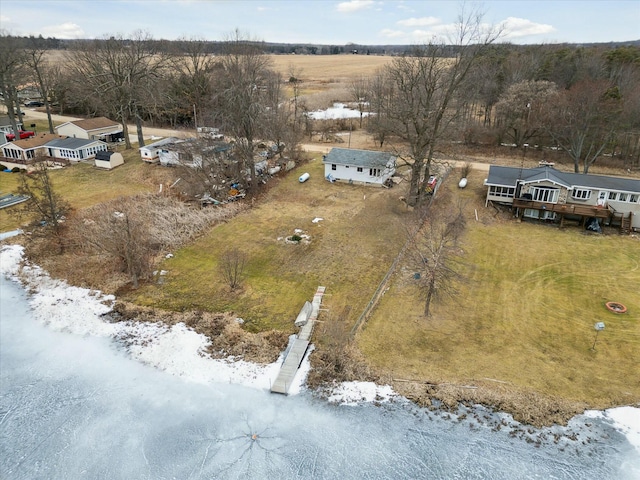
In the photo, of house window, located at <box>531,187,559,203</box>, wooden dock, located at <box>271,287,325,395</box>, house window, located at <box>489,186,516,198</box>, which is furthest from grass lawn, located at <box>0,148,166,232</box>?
house window, located at <box>531,187,559,203</box>

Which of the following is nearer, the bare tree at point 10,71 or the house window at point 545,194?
the house window at point 545,194

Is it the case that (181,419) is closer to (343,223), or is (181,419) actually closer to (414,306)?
(414,306)

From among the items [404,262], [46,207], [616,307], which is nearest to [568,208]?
[616,307]


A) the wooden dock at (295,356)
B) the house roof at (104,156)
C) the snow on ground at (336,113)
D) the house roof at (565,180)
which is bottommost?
the wooden dock at (295,356)

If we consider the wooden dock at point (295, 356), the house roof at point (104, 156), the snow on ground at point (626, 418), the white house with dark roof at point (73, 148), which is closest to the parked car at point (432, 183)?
the wooden dock at point (295, 356)

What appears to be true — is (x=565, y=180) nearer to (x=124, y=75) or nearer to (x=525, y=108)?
(x=525, y=108)

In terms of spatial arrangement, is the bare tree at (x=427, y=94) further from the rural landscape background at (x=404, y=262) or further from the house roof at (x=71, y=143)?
the house roof at (x=71, y=143)
